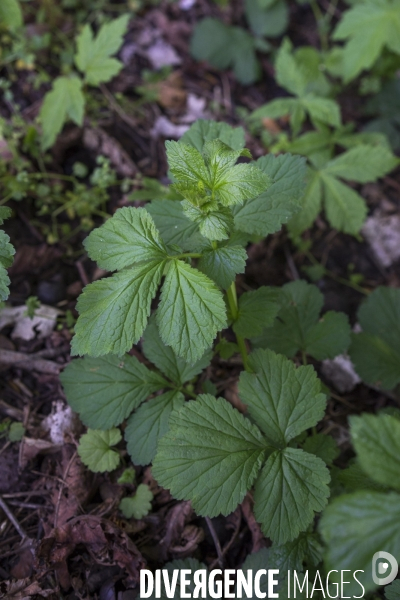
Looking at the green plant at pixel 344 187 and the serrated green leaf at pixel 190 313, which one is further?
the green plant at pixel 344 187

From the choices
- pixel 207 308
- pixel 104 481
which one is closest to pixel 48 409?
pixel 104 481

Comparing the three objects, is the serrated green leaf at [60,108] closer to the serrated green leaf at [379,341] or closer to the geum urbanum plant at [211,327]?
the geum urbanum plant at [211,327]

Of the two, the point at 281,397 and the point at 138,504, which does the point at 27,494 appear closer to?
the point at 138,504

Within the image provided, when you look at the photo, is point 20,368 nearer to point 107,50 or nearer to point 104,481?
point 104,481

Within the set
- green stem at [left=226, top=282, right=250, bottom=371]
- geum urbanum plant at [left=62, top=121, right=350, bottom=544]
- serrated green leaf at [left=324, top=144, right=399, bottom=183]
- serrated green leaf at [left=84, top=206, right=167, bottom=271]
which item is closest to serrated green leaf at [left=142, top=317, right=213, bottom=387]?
geum urbanum plant at [left=62, top=121, right=350, bottom=544]

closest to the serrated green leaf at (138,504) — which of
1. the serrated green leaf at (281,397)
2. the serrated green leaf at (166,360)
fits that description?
the serrated green leaf at (166,360)

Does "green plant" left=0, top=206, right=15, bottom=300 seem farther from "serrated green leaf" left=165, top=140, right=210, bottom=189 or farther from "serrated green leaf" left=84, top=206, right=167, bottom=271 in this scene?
"serrated green leaf" left=165, top=140, right=210, bottom=189

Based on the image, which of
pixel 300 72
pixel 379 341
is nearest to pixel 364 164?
pixel 300 72
